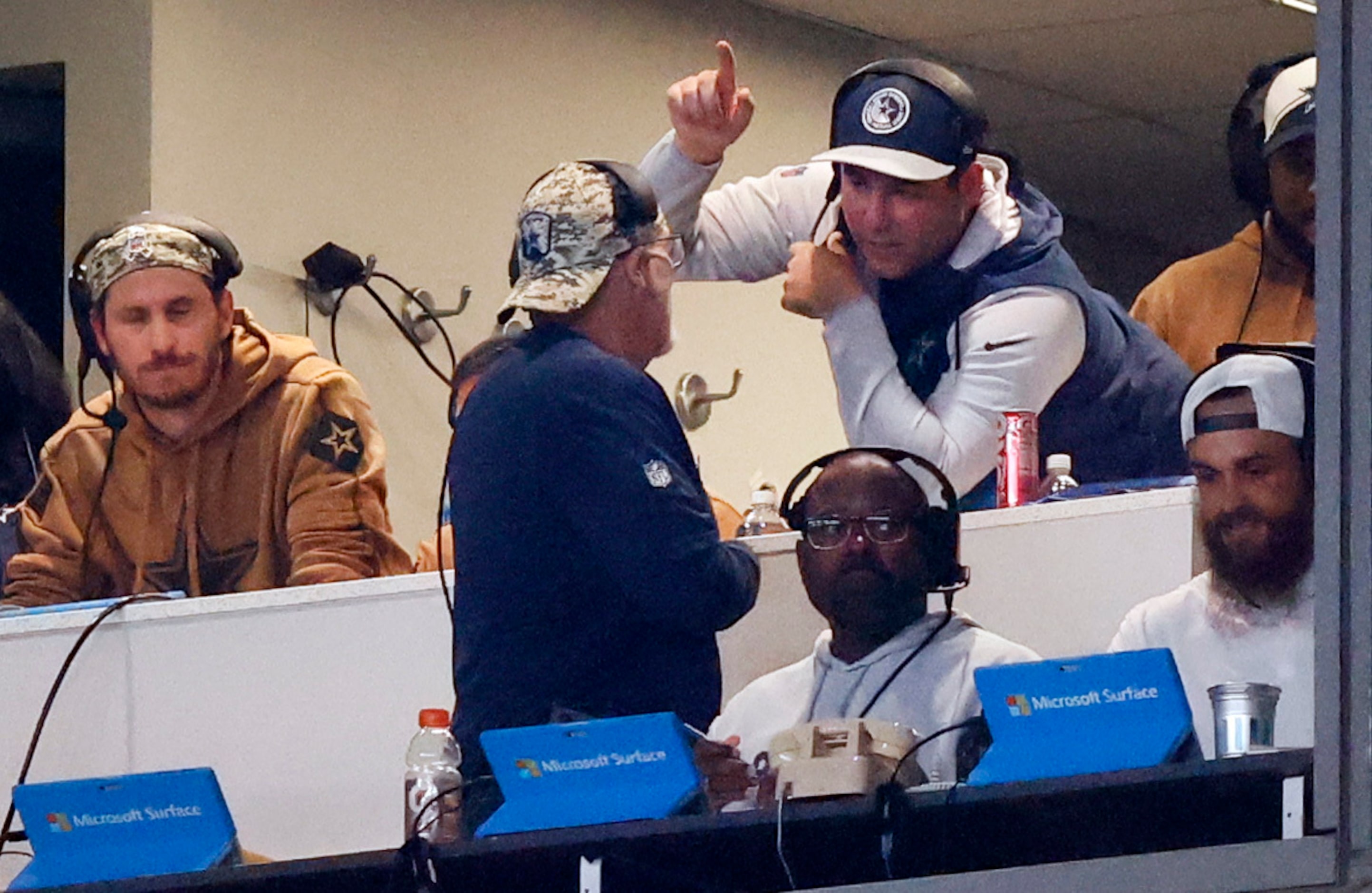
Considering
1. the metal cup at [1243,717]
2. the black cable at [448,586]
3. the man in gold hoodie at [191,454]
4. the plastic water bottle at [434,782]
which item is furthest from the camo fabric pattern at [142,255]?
the metal cup at [1243,717]

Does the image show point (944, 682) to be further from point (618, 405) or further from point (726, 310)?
point (726, 310)

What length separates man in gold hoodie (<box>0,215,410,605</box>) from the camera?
12.2ft

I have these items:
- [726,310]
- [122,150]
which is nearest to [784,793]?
[122,150]

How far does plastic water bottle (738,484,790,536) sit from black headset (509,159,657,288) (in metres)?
0.59

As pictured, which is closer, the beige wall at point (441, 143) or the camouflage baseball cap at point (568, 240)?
the camouflage baseball cap at point (568, 240)

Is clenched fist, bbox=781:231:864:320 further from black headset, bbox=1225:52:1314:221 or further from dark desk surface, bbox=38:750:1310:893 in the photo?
dark desk surface, bbox=38:750:1310:893

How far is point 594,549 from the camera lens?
2.91 m

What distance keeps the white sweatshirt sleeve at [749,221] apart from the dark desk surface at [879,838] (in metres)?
1.32

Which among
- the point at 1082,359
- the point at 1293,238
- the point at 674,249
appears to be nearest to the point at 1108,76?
the point at 1293,238

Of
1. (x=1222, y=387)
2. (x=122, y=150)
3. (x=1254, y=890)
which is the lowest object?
(x=1254, y=890)

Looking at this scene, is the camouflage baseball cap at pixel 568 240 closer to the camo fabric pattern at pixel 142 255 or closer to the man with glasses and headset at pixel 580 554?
the man with glasses and headset at pixel 580 554

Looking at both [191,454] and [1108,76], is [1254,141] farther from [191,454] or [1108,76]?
[1108,76]

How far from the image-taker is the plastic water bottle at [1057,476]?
3.29 m

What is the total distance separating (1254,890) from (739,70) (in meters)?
3.65
